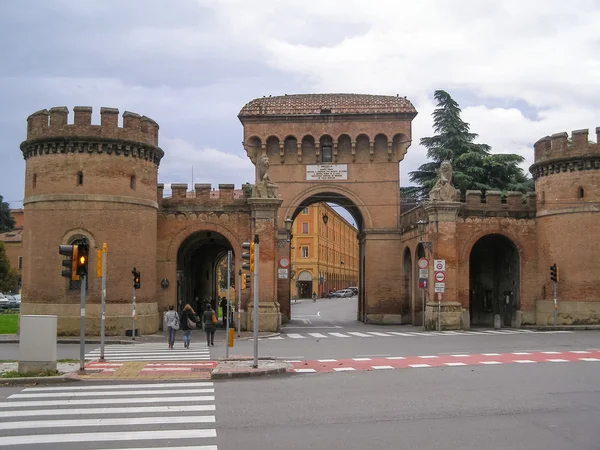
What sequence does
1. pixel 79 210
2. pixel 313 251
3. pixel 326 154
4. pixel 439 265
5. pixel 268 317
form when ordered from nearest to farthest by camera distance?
pixel 79 210
pixel 439 265
pixel 268 317
pixel 326 154
pixel 313 251

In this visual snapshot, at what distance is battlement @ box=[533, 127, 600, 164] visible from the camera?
3056 centimetres

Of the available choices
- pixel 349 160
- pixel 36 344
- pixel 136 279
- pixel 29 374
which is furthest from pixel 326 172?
pixel 29 374

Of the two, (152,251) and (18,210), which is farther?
(18,210)

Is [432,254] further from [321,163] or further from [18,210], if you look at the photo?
[18,210]

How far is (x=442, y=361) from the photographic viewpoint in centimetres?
1777

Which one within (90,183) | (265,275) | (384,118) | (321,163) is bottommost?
(265,275)

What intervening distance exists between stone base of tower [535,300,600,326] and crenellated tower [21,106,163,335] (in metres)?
18.5

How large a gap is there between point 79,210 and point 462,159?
29417mm

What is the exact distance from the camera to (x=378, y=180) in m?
38.2

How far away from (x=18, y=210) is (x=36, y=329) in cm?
8633

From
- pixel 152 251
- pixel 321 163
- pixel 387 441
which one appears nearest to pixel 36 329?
pixel 387 441

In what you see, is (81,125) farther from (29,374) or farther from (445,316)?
(445,316)

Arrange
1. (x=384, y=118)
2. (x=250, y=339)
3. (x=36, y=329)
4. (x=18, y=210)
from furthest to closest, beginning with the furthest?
(x=18, y=210) → (x=384, y=118) → (x=250, y=339) → (x=36, y=329)

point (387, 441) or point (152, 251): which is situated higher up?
point (152, 251)
